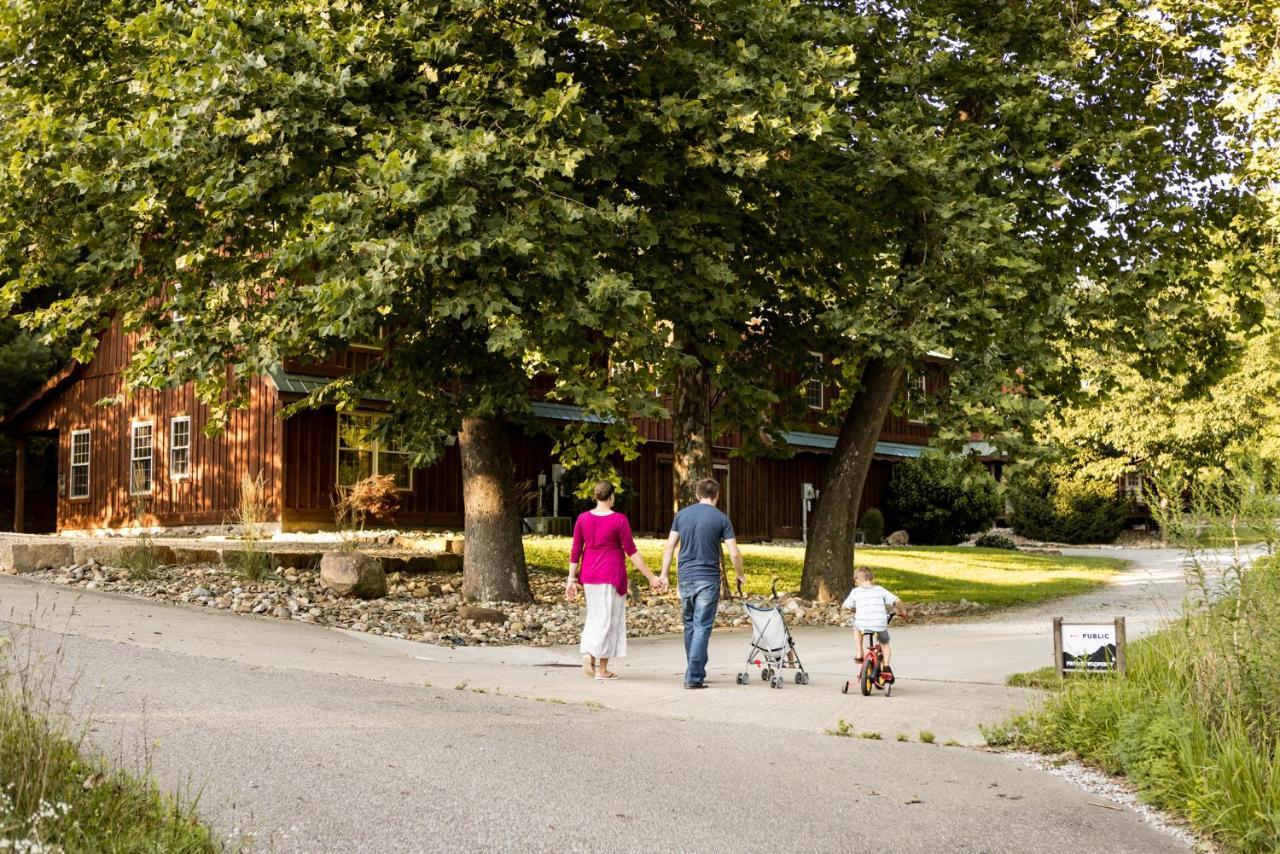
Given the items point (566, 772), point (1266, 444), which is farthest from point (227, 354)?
point (1266, 444)

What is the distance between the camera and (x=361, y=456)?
31219 mm

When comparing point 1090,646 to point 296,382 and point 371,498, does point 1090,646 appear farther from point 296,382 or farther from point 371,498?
point 296,382

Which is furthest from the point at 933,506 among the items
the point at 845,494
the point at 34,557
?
the point at 34,557

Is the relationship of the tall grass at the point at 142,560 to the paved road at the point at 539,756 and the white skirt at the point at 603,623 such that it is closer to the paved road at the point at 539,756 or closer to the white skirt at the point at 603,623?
the paved road at the point at 539,756

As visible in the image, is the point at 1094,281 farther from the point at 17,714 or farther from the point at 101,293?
the point at 17,714

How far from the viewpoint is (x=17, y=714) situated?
628cm

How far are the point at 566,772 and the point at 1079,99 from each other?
53.2 feet

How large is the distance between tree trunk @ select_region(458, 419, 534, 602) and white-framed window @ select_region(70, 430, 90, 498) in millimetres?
19316

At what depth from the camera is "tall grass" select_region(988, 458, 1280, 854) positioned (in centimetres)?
729

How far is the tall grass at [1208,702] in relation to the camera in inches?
287

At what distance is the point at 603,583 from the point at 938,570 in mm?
18796

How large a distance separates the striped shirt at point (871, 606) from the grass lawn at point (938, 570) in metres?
11.8

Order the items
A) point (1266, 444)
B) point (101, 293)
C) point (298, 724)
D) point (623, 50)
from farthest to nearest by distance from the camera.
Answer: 1. point (1266, 444)
2. point (101, 293)
3. point (623, 50)
4. point (298, 724)

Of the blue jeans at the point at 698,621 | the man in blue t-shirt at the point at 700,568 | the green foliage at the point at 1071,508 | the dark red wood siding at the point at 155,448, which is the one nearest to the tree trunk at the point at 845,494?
the man in blue t-shirt at the point at 700,568
